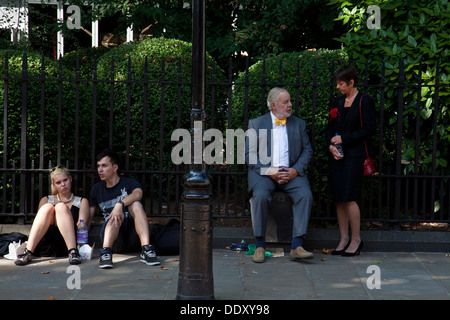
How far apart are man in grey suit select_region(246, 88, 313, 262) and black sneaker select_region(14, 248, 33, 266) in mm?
2200

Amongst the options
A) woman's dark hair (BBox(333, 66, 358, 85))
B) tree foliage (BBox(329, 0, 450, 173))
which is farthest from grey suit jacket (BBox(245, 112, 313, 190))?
tree foliage (BBox(329, 0, 450, 173))

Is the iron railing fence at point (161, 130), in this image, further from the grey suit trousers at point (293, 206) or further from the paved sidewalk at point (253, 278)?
the paved sidewalk at point (253, 278)

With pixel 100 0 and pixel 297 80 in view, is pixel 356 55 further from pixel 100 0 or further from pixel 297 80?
pixel 100 0

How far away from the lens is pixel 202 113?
486 cm

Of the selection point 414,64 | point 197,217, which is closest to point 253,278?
point 197,217

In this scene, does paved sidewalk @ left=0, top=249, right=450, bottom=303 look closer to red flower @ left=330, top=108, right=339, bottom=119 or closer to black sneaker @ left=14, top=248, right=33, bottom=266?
black sneaker @ left=14, top=248, right=33, bottom=266

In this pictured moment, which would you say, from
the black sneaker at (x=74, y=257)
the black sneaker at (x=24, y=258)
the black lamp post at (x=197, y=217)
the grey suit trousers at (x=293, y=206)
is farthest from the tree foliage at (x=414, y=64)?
the black sneaker at (x=24, y=258)

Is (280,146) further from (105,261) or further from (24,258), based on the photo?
(24,258)

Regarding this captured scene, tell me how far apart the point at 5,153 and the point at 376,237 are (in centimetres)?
406

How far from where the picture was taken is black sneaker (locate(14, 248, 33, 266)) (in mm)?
6268

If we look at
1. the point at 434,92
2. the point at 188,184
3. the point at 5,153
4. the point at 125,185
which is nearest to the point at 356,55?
the point at 434,92

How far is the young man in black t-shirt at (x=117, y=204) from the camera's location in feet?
21.2

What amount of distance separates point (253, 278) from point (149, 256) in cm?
110

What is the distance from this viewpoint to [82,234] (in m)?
6.64
